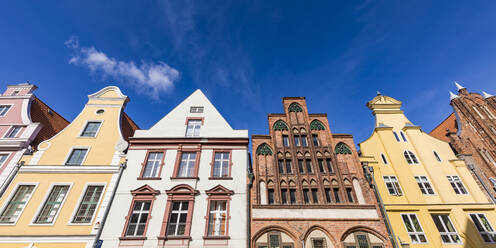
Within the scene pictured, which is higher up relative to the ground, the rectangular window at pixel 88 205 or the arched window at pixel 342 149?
the arched window at pixel 342 149

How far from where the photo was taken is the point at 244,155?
1809 cm

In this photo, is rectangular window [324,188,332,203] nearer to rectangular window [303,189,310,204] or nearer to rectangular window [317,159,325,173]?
rectangular window [303,189,310,204]

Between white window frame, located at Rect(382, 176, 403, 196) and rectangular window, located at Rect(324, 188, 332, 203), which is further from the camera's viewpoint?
white window frame, located at Rect(382, 176, 403, 196)

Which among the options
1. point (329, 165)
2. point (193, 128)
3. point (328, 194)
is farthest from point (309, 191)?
point (193, 128)

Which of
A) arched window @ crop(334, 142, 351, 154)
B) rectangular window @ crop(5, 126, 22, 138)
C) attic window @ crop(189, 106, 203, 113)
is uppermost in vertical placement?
attic window @ crop(189, 106, 203, 113)

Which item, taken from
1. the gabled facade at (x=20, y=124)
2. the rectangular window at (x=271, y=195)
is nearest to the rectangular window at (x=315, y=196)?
the rectangular window at (x=271, y=195)

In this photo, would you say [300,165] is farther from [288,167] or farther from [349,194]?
[349,194]

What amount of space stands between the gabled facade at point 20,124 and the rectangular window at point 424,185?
3296 centimetres

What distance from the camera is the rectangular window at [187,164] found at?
17.1 meters

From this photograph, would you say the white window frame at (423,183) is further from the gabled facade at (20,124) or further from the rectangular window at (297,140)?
the gabled facade at (20,124)

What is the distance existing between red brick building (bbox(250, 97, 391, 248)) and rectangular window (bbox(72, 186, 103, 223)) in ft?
37.9

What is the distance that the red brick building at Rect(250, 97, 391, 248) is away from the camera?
14156mm

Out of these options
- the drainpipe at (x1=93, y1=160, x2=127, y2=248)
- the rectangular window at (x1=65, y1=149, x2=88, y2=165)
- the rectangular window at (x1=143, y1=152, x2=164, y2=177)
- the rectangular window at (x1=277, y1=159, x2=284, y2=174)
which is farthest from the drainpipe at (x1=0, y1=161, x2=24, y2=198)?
the rectangular window at (x1=277, y1=159, x2=284, y2=174)

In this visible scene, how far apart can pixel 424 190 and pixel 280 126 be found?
42.5ft
